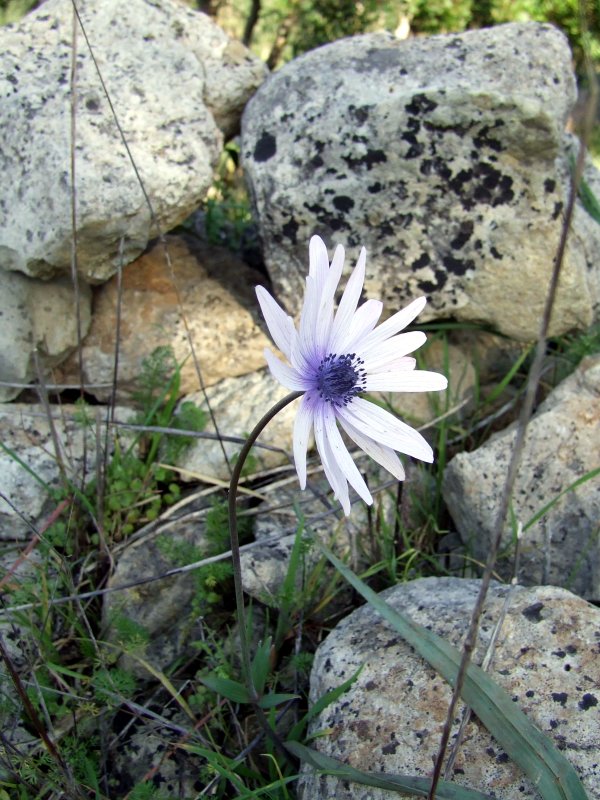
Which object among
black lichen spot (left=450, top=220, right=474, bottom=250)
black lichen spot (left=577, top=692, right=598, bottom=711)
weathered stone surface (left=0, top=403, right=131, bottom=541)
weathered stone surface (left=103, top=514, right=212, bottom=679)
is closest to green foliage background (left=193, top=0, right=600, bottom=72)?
black lichen spot (left=450, top=220, right=474, bottom=250)

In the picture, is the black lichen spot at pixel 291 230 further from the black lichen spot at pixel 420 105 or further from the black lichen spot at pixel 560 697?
the black lichen spot at pixel 560 697

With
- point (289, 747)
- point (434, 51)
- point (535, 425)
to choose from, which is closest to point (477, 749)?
point (289, 747)

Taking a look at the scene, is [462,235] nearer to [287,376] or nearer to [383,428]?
[383,428]

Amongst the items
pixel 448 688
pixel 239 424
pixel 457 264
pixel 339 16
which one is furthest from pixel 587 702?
pixel 339 16

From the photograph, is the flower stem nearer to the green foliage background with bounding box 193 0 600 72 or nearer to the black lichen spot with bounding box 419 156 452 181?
the black lichen spot with bounding box 419 156 452 181

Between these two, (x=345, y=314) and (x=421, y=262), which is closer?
(x=345, y=314)

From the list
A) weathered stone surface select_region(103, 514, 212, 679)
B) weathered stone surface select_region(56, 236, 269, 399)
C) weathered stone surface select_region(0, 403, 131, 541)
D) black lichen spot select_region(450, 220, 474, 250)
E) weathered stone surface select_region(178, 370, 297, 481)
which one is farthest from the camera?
weathered stone surface select_region(56, 236, 269, 399)

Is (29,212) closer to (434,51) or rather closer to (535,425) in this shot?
(434,51)
